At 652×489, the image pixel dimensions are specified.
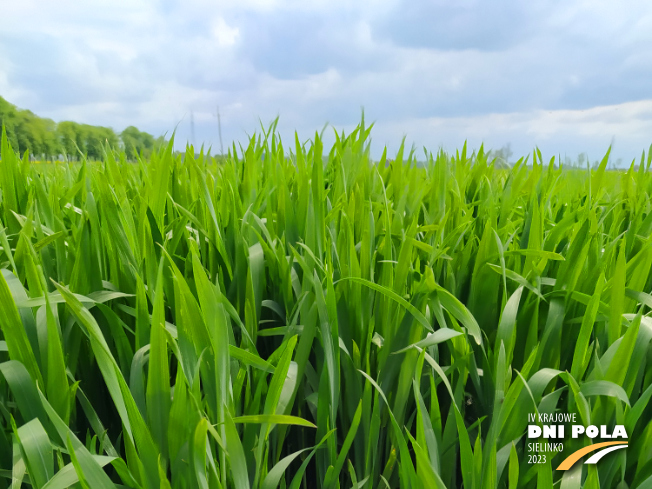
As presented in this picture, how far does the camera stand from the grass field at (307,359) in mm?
365

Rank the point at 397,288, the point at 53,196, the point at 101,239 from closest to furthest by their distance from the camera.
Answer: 1. the point at 397,288
2. the point at 101,239
3. the point at 53,196

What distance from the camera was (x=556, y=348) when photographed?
21.6 inches

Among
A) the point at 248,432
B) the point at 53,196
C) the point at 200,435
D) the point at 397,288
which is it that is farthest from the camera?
the point at 53,196

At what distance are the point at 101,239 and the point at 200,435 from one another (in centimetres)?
43

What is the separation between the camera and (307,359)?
0.47 m

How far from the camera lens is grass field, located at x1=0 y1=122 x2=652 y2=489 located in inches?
14.4

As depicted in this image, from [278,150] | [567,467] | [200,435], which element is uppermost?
[278,150]

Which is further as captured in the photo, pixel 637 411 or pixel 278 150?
pixel 278 150

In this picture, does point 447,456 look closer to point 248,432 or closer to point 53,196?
point 248,432

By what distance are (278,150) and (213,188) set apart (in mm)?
282

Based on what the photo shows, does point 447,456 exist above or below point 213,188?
below

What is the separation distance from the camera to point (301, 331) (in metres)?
0.50

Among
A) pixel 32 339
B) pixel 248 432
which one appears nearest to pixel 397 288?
pixel 248 432

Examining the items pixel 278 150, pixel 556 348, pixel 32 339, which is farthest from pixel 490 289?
pixel 278 150
